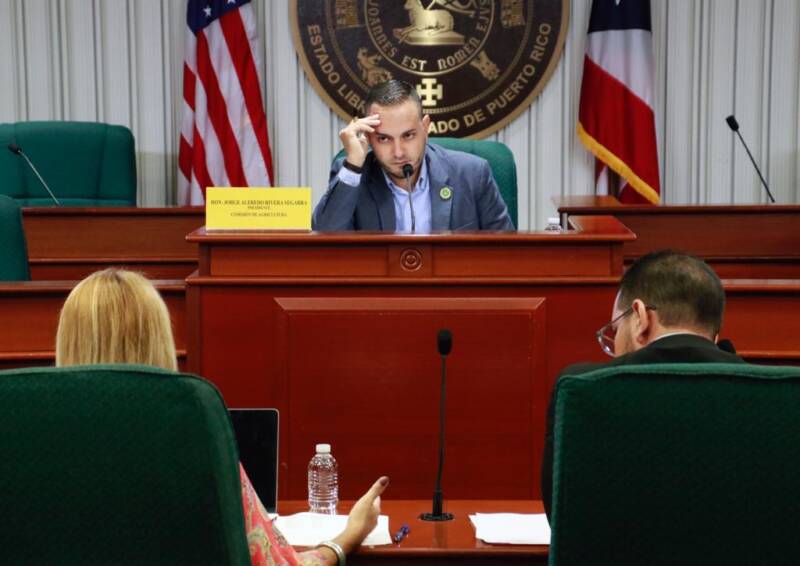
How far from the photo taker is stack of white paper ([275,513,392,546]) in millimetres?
2113

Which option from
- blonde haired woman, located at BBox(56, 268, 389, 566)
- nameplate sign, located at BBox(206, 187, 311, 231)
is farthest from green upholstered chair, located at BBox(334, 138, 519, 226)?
blonde haired woman, located at BBox(56, 268, 389, 566)

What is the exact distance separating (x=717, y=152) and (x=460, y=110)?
1.57 meters

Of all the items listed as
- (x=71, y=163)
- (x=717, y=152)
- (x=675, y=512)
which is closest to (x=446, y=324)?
(x=675, y=512)

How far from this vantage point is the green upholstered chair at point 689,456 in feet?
4.96

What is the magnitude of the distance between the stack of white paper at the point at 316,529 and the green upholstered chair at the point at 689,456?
0.65m

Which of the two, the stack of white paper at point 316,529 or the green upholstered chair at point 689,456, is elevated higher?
the green upholstered chair at point 689,456

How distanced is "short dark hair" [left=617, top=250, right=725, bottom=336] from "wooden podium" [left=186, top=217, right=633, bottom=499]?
2.39ft

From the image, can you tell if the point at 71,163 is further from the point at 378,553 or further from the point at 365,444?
the point at 378,553

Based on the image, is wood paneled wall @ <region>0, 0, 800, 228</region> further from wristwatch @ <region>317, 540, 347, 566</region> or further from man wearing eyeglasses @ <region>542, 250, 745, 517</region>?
wristwatch @ <region>317, 540, 347, 566</region>

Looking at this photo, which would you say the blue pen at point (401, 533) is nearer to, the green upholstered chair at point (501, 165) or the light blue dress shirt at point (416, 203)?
the light blue dress shirt at point (416, 203)

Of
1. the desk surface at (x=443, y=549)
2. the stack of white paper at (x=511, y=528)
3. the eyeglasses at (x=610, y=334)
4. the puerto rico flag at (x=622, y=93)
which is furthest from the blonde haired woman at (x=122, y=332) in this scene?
the puerto rico flag at (x=622, y=93)

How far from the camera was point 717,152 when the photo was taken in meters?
7.04

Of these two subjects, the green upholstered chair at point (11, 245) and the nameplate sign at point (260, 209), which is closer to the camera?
the nameplate sign at point (260, 209)

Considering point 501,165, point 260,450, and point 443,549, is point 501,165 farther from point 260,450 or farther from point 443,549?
point 443,549
